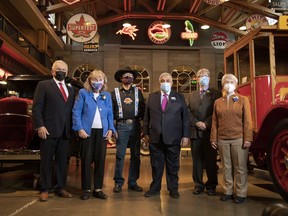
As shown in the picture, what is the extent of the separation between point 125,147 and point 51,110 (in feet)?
4.18

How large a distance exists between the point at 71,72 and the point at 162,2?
826 centimetres

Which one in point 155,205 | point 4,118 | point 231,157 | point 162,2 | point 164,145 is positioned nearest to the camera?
point 155,205

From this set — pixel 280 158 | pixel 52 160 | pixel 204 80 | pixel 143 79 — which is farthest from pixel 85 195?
pixel 143 79

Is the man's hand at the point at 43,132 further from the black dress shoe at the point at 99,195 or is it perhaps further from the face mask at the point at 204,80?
the face mask at the point at 204,80

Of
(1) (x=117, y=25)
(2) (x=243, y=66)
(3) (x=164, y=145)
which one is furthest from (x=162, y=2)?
(3) (x=164, y=145)

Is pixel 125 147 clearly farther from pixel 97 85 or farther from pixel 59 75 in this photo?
pixel 59 75

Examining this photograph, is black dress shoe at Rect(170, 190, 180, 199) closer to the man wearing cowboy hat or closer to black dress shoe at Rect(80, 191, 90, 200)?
the man wearing cowboy hat

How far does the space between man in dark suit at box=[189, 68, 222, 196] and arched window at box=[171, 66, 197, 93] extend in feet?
59.2

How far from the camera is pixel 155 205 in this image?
12.3 ft

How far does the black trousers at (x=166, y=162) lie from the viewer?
4281 millimetres

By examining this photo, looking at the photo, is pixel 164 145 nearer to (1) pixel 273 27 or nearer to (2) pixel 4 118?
(1) pixel 273 27

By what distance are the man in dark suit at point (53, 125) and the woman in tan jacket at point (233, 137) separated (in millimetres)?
2061

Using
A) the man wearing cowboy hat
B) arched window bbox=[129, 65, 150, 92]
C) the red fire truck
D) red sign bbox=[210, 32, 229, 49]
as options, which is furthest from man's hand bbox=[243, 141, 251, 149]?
arched window bbox=[129, 65, 150, 92]

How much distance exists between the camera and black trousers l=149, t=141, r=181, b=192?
4.28m
